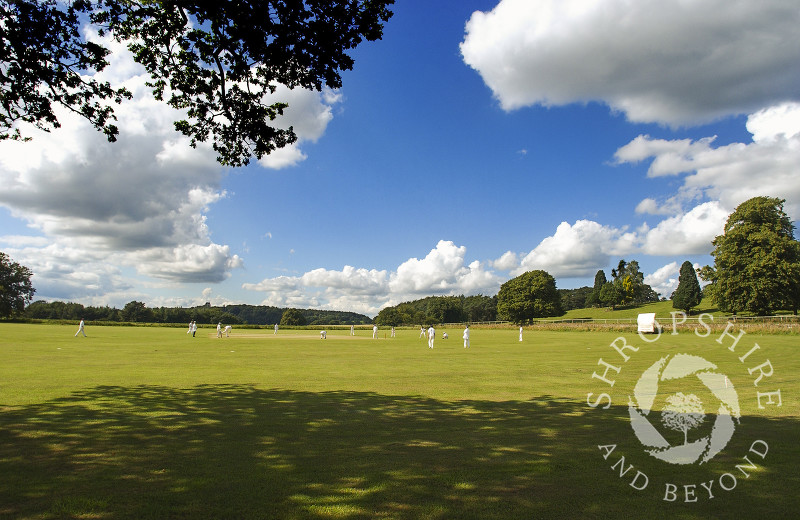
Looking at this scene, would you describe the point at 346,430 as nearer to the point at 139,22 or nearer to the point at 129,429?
the point at 129,429

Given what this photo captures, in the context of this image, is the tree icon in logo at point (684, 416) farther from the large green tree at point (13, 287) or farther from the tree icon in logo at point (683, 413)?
the large green tree at point (13, 287)

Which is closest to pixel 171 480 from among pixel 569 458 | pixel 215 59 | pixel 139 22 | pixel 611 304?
pixel 569 458

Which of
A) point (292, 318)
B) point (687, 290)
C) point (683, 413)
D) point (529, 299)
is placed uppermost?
point (687, 290)

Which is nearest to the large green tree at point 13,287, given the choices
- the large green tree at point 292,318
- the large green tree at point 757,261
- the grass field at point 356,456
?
the large green tree at point 292,318

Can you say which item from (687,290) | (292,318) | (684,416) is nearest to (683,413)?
(684,416)

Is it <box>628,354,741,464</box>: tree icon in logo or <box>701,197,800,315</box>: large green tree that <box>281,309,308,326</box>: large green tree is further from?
<box>628,354,741,464</box>: tree icon in logo

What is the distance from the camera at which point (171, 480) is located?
560 cm

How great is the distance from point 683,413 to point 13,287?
12294 centimetres

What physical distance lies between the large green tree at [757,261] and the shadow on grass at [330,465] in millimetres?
56222

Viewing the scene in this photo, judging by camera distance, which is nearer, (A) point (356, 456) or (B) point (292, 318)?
(A) point (356, 456)

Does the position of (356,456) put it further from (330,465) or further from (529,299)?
(529,299)

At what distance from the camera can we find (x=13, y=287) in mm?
93125

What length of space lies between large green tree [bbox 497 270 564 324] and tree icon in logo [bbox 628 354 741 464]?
85779 millimetres

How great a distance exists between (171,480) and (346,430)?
3.40m
